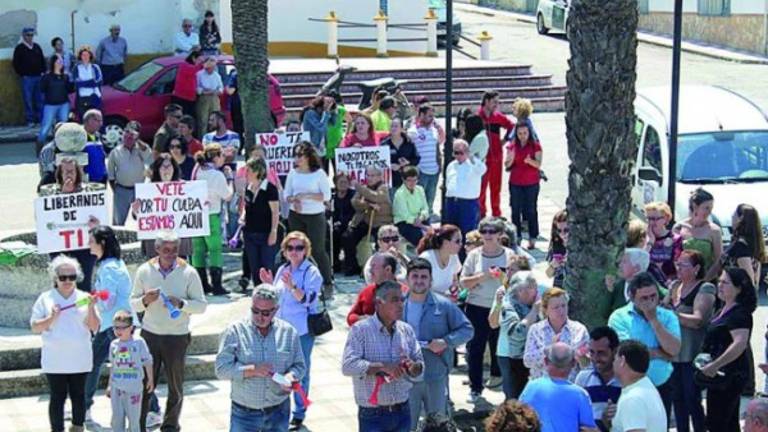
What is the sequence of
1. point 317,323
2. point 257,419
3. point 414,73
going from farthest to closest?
point 414,73 < point 317,323 < point 257,419

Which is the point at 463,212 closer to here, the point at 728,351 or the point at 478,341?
the point at 478,341

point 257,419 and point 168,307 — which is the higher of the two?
point 168,307

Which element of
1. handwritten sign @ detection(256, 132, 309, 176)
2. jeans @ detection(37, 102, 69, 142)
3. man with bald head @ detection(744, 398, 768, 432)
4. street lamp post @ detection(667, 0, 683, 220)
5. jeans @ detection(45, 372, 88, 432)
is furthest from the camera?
jeans @ detection(37, 102, 69, 142)

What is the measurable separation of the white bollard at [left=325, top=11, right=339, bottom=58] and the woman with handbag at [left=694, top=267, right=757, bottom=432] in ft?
81.5

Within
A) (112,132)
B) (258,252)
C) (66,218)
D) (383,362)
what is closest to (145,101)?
(112,132)

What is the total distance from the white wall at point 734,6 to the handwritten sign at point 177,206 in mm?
26173

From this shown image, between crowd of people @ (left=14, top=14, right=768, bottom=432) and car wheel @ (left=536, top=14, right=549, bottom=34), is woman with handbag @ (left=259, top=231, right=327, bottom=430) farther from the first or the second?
car wheel @ (left=536, top=14, right=549, bottom=34)

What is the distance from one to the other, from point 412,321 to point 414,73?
69.7 feet

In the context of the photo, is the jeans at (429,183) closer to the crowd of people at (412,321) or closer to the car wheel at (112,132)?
the crowd of people at (412,321)

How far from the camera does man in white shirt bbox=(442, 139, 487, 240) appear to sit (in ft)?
59.1

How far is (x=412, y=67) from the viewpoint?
109 feet

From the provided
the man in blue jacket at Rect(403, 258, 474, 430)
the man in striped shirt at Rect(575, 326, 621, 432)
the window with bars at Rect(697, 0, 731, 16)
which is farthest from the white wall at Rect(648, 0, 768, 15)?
the man in striped shirt at Rect(575, 326, 621, 432)

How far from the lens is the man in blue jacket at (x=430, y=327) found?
38.0 feet

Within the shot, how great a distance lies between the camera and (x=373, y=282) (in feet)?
39.3
